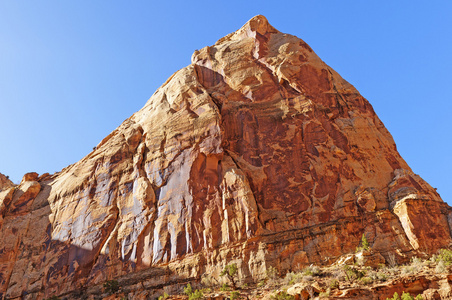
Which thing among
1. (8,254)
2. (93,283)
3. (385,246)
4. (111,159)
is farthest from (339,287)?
(8,254)

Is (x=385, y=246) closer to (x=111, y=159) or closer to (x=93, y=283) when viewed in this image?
(x=93, y=283)

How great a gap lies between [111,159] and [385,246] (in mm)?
26927

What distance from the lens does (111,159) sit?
4728 centimetres

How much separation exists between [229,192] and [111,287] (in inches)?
477

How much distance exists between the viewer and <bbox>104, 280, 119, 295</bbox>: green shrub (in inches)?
1479

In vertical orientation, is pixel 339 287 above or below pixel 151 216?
below

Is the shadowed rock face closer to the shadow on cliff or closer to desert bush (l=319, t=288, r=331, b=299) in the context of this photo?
the shadow on cliff

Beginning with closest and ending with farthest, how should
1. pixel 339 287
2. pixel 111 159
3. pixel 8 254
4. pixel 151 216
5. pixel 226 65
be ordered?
pixel 339 287, pixel 151 216, pixel 8 254, pixel 111 159, pixel 226 65

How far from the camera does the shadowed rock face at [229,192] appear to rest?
3672 cm

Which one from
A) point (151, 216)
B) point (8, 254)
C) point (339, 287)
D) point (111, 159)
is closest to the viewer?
point (339, 287)

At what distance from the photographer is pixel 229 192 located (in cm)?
3984

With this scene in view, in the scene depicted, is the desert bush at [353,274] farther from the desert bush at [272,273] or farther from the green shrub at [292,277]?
the desert bush at [272,273]

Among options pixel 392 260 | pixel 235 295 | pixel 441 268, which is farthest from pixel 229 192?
pixel 441 268

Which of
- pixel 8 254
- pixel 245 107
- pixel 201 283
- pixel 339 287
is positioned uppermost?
pixel 245 107
